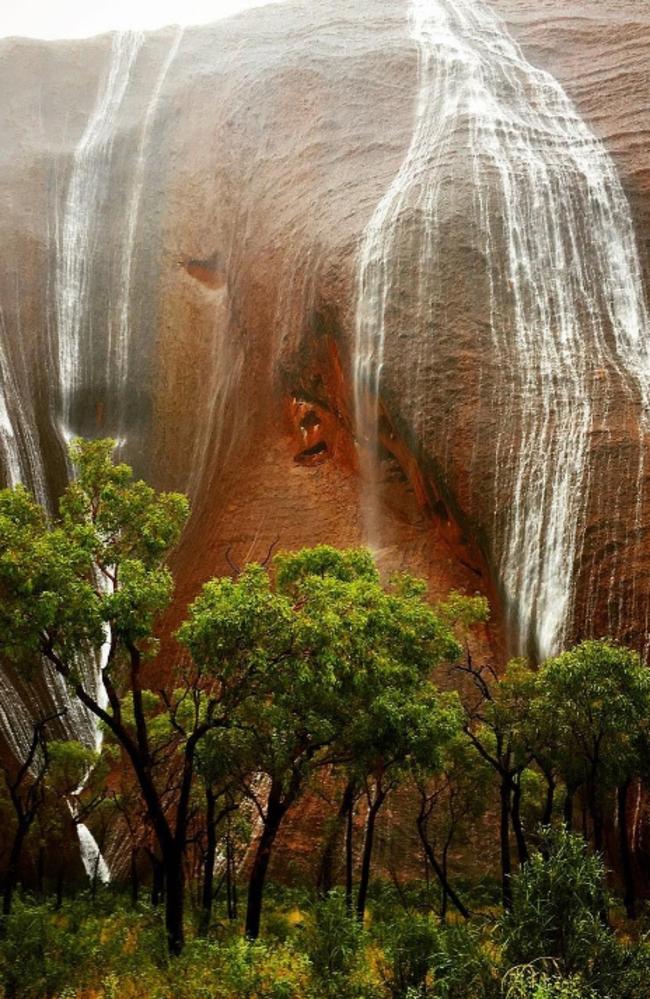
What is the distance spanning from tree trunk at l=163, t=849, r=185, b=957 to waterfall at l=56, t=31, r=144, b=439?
64.9ft

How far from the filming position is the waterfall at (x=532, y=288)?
22.7 m

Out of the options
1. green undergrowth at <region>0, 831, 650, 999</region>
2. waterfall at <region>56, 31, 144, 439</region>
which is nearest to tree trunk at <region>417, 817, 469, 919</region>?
green undergrowth at <region>0, 831, 650, 999</region>

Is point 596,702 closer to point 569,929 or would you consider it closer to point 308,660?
point 569,929

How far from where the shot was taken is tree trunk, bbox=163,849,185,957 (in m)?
13.0

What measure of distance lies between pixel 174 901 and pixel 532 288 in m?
19.2

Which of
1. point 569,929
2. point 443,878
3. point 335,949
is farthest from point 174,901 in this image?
point 443,878

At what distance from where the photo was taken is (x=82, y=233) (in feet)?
114

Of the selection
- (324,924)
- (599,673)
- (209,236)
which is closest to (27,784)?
(324,924)

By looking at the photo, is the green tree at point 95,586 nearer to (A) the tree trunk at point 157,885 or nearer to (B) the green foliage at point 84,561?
(B) the green foliage at point 84,561

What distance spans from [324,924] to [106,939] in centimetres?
433

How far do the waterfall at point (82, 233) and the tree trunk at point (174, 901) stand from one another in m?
19.8

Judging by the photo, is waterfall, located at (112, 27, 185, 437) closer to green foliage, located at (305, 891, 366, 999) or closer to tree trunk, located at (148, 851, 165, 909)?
tree trunk, located at (148, 851, 165, 909)

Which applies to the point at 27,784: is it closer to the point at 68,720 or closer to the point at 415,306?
the point at 68,720

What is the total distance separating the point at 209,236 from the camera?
116 ft
